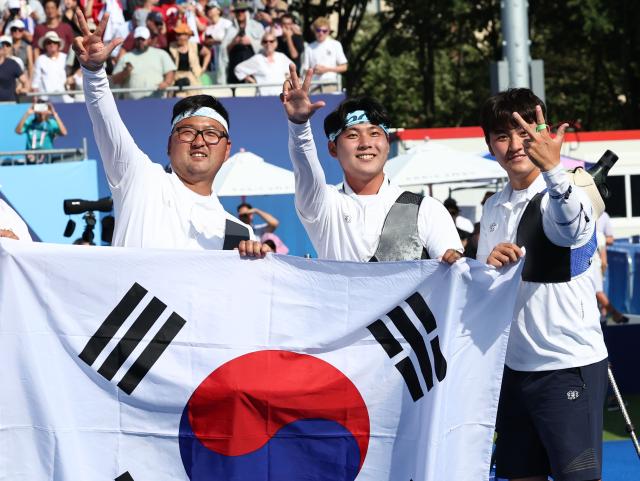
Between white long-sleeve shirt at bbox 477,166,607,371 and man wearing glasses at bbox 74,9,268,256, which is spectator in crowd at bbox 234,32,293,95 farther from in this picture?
white long-sleeve shirt at bbox 477,166,607,371

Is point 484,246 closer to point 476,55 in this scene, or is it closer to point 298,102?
point 298,102

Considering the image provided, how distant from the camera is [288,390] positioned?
474 cm

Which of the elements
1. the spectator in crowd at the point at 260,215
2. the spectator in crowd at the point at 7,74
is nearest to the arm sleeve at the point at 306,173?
the spectator in crowd at the point at 260,215

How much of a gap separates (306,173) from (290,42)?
12.6 metres

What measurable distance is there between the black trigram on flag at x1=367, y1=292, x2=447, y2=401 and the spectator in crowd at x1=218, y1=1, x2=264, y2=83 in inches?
482

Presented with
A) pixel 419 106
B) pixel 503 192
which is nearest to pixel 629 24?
pixel 419 106

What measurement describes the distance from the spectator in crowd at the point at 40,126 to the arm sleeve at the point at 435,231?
36.2ft

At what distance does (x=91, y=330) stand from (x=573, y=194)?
192 cm

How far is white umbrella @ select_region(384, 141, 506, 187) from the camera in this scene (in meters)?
14.6

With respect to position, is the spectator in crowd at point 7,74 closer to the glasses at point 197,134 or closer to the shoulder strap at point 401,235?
the glasses at point 197,134

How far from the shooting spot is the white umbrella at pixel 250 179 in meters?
14.1

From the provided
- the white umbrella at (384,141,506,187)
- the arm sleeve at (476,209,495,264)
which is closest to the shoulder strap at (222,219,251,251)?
the arm sleeve at (476,209,495,264)

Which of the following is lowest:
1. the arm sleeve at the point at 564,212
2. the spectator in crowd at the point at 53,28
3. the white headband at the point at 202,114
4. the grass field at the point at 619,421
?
the grass field at the point at 619,421

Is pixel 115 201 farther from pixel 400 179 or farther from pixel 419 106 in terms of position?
pixel 419 106
